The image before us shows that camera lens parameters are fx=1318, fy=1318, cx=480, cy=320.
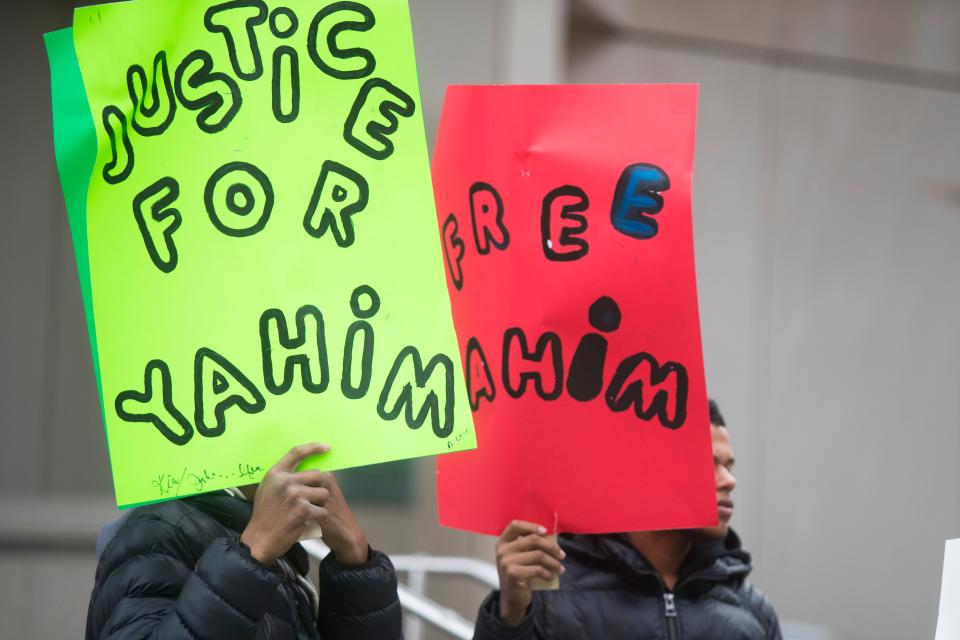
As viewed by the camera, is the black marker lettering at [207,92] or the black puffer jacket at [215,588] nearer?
the black puffer jacket at [215,588]

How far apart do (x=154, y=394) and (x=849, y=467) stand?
5356mm

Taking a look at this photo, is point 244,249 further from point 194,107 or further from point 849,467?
point 849,467

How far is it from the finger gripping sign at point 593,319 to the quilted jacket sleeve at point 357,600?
420 millimetres

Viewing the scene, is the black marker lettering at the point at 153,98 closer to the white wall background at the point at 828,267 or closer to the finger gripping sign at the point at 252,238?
the finger gripping sign at the point at 252,238

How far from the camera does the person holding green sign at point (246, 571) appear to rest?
204 cm

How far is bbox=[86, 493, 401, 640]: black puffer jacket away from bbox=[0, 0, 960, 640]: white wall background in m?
4.13

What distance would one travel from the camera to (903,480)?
7027 mm

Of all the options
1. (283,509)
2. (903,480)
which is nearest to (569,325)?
(283,509)

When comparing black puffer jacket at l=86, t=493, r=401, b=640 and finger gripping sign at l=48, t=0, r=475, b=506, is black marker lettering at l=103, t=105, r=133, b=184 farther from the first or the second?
black puffer jacket at l=86, t=493, r=401, b=640

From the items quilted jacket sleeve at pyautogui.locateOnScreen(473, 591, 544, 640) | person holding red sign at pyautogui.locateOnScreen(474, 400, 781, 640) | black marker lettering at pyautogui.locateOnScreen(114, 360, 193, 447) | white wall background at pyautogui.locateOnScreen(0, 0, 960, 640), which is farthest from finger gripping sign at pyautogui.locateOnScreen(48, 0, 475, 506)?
white wall background at pyautogui.locateOnScreen(0, 0, 960, 640)

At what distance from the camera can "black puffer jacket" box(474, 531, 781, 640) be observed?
294cm

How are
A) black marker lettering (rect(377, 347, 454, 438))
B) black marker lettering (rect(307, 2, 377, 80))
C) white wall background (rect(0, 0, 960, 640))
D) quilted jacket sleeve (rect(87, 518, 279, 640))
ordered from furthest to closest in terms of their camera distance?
white wall background (rect(0, 0, 960, 640))
black marker lettering (rect(307, 2, 377, 80))
black marker lettering (rect(377, 347, 454, 438))
quilted jacket sleeve (rect(87, 518, 279, 640))
